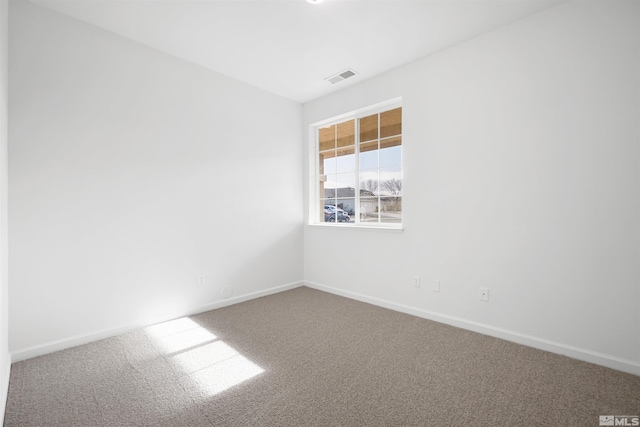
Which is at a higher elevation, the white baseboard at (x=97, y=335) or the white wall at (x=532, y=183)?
the white wall at (x=532, y=183)

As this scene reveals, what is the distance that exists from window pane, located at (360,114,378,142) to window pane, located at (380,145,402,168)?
245mm

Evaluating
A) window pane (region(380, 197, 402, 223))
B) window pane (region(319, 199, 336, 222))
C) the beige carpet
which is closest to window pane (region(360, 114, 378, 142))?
window pane (region(380, 197, 402, 223))

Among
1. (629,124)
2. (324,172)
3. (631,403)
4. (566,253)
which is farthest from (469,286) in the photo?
(324,172)

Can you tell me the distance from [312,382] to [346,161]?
8.83 feet

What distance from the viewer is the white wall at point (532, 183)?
2.00 meters

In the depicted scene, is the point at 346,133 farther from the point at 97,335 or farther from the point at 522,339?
the point at 97,335

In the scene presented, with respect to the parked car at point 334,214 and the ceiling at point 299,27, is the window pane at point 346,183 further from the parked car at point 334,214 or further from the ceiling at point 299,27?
the ceiling at point 299,27

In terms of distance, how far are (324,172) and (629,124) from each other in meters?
2.98

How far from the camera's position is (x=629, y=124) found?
76.7 inches

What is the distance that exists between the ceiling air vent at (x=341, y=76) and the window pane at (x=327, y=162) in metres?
0.93

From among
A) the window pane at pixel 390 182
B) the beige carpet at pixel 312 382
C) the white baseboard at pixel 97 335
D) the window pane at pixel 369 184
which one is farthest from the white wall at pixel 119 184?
the window pane at pixel 390 182

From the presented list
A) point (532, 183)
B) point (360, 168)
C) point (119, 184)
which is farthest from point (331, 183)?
point (119, 184)

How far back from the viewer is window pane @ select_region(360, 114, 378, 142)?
353 cm

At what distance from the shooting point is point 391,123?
3379mm
